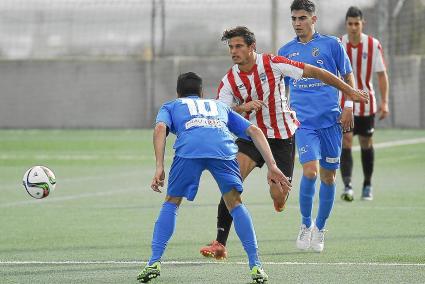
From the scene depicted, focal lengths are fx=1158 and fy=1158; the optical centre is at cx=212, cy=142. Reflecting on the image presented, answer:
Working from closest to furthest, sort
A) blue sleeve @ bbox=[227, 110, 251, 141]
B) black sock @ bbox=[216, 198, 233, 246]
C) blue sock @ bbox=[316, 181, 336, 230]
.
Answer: blue sleeve @ bbox=[227, 110, 251, 141] < black sock @ bbox=[216, 198, 233, 246] < blue sock @ bbox=[316, 181, 336, 230]

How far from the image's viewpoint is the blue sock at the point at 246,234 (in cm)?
823

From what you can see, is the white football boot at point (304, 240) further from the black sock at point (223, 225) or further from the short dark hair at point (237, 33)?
the short dark hair at point (237, 33)

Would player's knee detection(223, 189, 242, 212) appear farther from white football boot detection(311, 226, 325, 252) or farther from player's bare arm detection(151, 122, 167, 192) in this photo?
white football boot detection(311, 226, 325, 252)

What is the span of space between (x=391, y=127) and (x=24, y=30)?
10.6 m

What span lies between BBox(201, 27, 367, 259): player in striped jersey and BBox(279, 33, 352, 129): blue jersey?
0.58 metres

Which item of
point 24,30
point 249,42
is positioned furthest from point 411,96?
point 249,42

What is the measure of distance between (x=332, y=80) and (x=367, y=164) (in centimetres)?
604

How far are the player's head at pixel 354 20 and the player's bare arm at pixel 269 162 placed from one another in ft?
21.6

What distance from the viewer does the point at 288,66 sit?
9.73 metres

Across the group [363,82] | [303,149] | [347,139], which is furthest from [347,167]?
[303,149]

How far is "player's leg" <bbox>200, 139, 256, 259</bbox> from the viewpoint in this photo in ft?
32.0

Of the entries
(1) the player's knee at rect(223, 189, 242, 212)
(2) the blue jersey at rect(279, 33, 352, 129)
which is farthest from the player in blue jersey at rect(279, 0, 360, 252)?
(1) the player's knee at rect(223, 189, 242, 212)

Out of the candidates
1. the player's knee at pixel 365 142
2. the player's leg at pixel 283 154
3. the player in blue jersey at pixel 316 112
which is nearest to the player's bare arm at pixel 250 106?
the player's leg at pixel 283 154

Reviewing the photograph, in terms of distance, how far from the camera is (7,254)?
10039 millimetres
